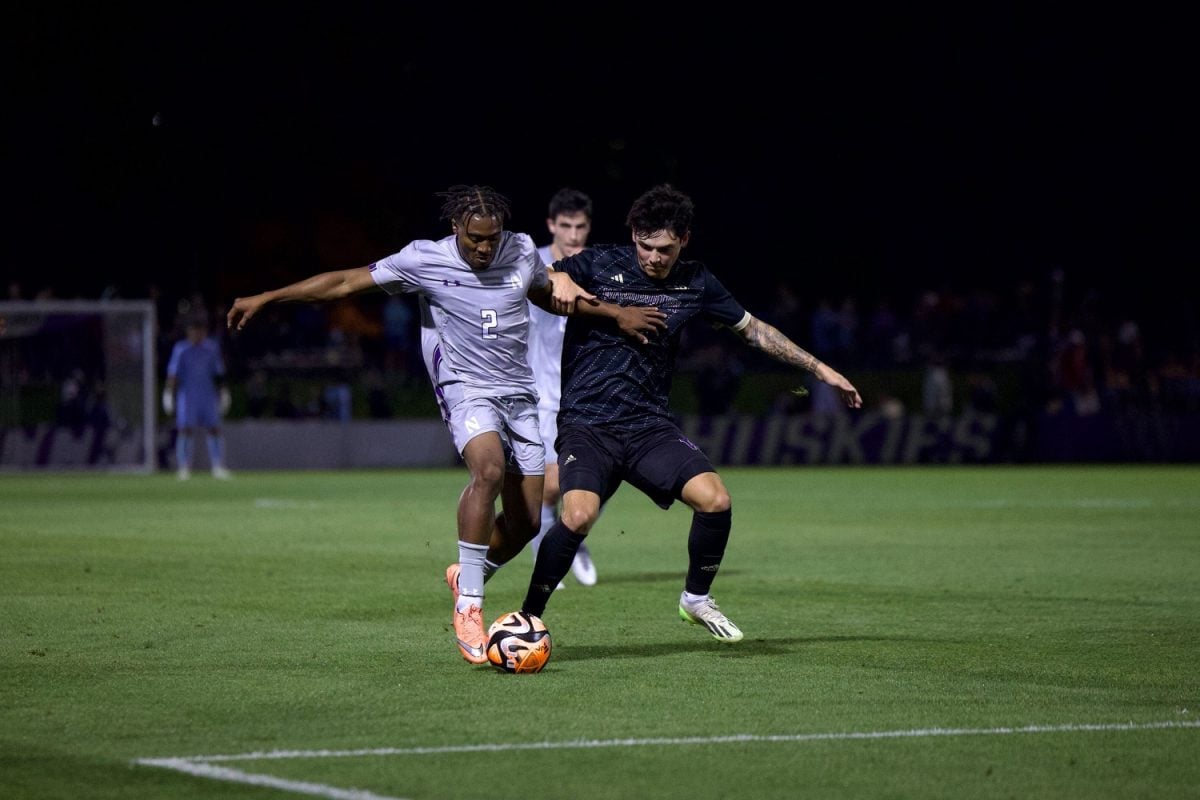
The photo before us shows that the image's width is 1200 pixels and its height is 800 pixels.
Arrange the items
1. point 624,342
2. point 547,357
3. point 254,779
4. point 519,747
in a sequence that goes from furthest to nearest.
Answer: point 547,357, point 624,342, point 519,747, point 254,779

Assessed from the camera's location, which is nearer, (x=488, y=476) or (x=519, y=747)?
(x=519, y=747)

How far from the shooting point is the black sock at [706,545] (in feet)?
28.3

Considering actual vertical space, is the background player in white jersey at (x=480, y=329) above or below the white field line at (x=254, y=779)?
above

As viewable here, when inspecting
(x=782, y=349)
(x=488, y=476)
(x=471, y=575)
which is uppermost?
(x=782, y=349)

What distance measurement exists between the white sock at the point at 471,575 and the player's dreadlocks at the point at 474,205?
1504mm

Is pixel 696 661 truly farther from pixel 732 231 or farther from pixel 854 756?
pixel 732 231

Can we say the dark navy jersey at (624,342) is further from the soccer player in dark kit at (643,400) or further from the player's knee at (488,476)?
the player's knee at (488,476)

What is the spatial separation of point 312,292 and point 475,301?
2.55 ft

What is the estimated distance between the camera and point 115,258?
35.5 meters

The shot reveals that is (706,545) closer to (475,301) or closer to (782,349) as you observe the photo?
(782,349)

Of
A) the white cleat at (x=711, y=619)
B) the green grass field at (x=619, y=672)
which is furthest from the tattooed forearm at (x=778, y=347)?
the green grass field at (x=619, y=672)

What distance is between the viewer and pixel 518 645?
25.7ft

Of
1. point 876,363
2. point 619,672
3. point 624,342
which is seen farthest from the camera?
point 876,363

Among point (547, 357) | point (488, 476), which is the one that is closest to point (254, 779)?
point (488, 476)
